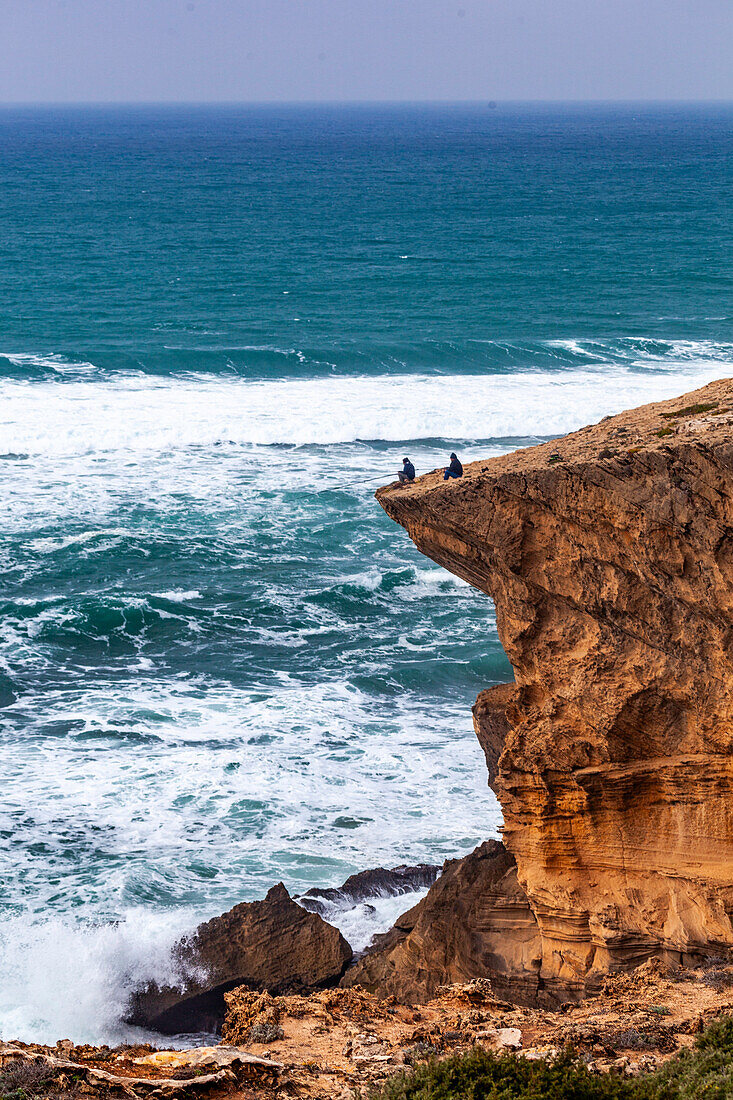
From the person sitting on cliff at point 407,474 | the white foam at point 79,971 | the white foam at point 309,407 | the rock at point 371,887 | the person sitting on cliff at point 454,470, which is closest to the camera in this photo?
the person sitting on cliff at point 454,470

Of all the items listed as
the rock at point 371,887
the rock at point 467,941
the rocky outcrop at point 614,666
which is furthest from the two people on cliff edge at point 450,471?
the rock at point 371,887

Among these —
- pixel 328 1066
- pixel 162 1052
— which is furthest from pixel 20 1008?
pixel 328 1066

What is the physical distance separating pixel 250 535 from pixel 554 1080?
69.6ft

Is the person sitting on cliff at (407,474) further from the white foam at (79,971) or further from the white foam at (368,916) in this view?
the white foam at (79,971)

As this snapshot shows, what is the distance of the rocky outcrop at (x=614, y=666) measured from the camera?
9883 mm

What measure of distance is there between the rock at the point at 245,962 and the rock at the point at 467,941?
43cm

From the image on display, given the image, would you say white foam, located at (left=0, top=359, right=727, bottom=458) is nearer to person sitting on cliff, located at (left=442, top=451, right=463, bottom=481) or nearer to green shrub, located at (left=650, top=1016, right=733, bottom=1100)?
person sitting on cliff, located at (left=442, top=451, right=463, bottom=481)

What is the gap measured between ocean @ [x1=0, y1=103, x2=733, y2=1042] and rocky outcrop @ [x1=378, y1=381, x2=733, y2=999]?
3.99 metres

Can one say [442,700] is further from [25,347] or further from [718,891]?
[25,347]

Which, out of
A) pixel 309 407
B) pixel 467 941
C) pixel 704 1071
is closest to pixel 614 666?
pixel 704 1071

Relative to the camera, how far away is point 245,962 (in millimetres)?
13297

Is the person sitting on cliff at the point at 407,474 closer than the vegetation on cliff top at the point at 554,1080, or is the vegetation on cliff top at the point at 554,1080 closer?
the vegetation on cliff top at the point at 554,1080

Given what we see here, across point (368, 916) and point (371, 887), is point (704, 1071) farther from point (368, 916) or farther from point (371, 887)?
point (371, 887)

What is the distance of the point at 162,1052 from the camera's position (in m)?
9.30
